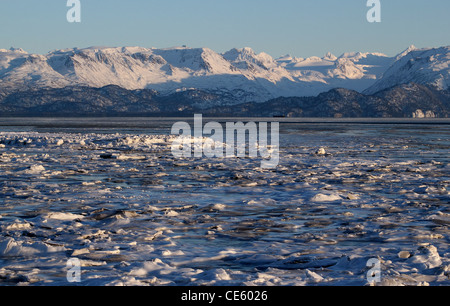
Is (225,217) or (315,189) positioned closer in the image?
(225,217)

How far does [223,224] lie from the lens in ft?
44.8

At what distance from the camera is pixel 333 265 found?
400 inches

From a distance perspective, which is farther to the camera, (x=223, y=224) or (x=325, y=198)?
(x=325, y=198)

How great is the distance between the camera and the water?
973cm

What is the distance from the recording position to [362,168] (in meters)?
25.8

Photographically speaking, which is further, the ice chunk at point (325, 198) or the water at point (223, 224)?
the ice chunk at point (325, 198)

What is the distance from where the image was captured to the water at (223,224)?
9734 mm

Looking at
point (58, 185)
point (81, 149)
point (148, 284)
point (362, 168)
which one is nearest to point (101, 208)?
point (58, 185)

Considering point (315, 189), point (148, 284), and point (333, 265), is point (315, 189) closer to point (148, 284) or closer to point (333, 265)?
point (333, 265)

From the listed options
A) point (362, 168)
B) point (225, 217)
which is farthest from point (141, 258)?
point (362, 168)

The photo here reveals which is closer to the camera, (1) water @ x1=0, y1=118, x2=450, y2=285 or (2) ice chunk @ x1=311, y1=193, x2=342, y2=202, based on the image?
(1) water @ x1=0, y1=118, x2=450, y2=285

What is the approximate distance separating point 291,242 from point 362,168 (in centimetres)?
1471
